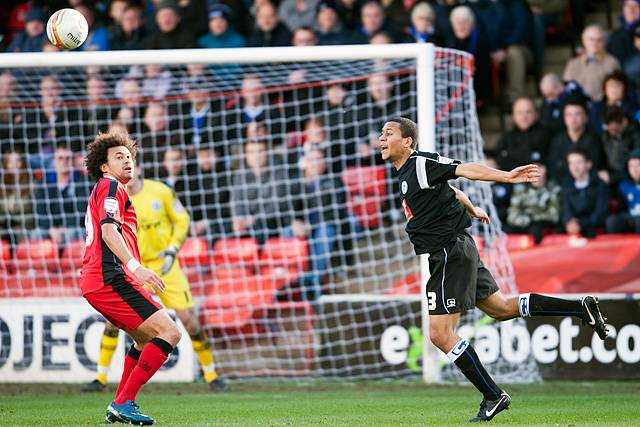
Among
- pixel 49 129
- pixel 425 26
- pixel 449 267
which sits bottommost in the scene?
pixel 449 267

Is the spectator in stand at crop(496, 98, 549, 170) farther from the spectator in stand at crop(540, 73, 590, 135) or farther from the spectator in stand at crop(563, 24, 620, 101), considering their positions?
the spectator in stand at crop(563, 24, 620, 101)

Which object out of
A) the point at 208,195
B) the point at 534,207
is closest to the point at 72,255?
the point at 208,195

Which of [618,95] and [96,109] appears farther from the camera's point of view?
[96,109]

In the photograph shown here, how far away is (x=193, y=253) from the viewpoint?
42.1 feet

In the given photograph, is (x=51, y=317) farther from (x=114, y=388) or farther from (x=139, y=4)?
(x=139, y=4)

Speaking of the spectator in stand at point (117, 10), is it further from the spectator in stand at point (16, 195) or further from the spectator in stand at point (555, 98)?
the spectator in stand at point (555, 98)

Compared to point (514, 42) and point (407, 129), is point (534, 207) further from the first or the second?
point (407, 129)

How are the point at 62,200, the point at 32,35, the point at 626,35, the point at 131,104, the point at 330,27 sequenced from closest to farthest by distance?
1. the point at 62,200
2. the point at 131,104
3. the point at 626,35
4. the point at 330,27
5. the point at 32,35

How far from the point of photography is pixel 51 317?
11.6 meters

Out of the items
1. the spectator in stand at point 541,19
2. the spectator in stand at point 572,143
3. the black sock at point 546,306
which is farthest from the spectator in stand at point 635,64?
the black sock at point 546,306

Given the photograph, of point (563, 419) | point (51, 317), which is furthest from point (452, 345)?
point (51, 317)

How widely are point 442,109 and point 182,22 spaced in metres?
4.72

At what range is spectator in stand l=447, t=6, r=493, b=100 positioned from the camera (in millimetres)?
13930

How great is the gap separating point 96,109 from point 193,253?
2.42 m
